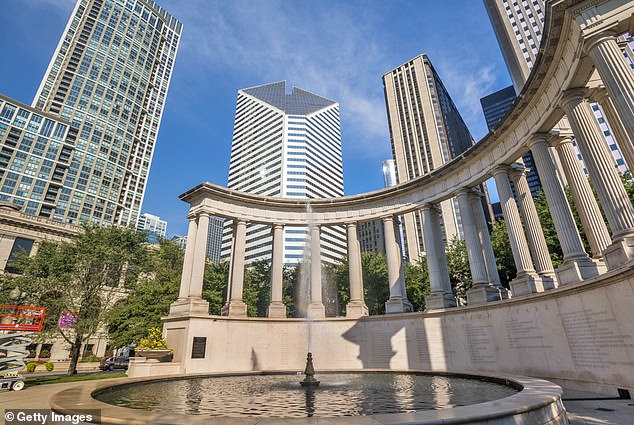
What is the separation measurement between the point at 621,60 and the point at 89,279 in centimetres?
4036

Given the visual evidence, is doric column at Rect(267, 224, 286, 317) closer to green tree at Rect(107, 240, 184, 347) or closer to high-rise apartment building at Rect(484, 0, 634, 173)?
green tree at Rect(107, 240, 184, 347)

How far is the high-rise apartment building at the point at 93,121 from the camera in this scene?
106250 millimetres

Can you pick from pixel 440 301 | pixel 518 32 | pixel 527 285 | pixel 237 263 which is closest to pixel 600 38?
pixel 527 285

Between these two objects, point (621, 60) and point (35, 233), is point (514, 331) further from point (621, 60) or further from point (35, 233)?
point (35, 233)

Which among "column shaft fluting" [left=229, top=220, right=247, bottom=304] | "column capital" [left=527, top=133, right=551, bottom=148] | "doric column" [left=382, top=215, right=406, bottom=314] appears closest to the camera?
"column capital" [left=527, top=133, right=551, bottom=148]

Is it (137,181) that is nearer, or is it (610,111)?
(610,111)

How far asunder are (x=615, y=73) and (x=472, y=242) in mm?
14280

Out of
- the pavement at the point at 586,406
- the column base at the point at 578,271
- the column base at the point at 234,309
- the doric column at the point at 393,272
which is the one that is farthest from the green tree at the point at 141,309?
the column base at the point at 578,271

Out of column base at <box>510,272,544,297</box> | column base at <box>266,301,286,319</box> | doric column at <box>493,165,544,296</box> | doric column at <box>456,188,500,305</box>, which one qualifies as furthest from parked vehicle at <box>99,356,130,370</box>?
doric column at <box>493,165,544,296</box>

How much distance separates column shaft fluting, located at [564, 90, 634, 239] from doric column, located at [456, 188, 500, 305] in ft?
32.4

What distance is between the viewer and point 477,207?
2658 cm

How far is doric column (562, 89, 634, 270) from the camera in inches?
516

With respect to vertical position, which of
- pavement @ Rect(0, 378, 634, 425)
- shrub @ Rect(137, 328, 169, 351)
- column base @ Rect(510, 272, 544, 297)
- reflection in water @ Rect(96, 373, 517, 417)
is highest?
column base @ Rect(510, 272, 544, 297)

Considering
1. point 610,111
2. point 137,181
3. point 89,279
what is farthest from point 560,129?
point 137,181
